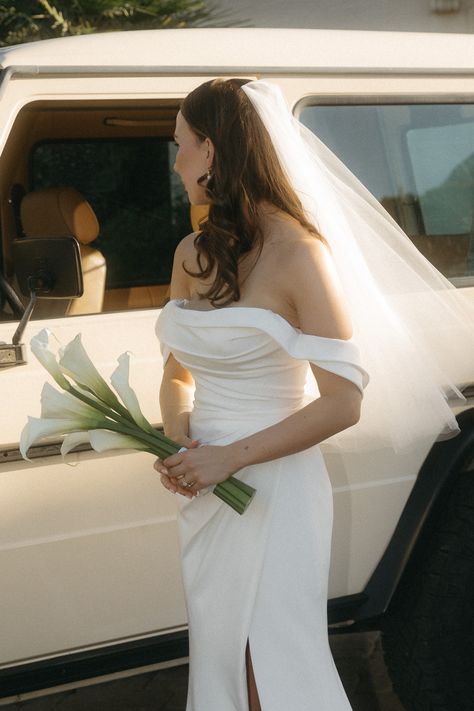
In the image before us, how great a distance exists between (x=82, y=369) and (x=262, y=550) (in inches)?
22.7

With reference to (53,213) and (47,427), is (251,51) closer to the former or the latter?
(53,213)

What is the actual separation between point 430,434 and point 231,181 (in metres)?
0.89

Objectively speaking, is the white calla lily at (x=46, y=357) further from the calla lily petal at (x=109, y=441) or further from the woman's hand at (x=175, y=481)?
the woman's hand at (x=175, y=481)

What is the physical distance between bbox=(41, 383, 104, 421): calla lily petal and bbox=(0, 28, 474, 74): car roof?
100 cm

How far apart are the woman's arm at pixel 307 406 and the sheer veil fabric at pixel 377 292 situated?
249 millimetres

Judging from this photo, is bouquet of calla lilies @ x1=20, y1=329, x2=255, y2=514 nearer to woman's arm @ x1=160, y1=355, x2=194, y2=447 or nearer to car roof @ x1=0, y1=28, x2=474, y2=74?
woman's arm @ x1=160, y1=355, x2=194, y2=447

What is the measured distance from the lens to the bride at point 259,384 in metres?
2.25

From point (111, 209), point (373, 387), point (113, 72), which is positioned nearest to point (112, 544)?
point (373, 387)

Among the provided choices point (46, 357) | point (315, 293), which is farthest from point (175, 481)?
point (315, 293)

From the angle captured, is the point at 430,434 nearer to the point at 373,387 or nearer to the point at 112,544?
the point at 373,387

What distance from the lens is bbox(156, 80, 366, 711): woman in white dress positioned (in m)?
2.25

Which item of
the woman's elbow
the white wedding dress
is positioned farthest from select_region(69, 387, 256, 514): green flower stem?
the woman's elbow

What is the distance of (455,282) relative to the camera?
3.25m

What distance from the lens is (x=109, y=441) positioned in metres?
2.30
